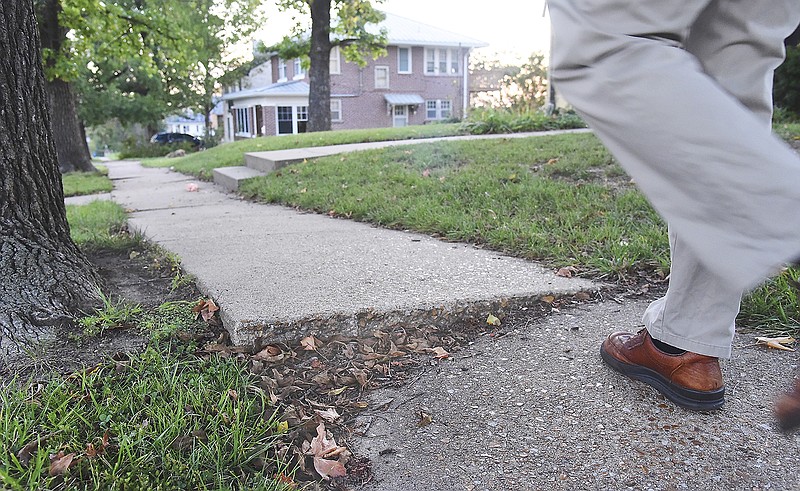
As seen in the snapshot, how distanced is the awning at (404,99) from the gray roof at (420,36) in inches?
104

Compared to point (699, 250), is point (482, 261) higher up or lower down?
lower down

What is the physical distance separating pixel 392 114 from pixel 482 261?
101ft

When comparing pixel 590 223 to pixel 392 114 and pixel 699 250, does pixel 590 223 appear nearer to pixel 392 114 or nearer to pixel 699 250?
pixel 699 250

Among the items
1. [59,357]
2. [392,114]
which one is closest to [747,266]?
[59,357]

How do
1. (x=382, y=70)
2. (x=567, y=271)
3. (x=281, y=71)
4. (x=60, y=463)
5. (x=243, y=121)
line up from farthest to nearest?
(x=243, y=121), (x=281, y=71), (x=382, y=70), (x=567, y=271), (x=60, y=463)

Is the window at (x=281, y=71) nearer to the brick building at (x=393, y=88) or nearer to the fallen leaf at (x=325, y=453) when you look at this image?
the brick building at (x=393, y=88)

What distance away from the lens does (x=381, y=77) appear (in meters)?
32.8

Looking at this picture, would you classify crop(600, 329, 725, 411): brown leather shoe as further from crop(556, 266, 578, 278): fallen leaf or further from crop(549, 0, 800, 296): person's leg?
crop(556, 266, 578, 278): fallen leaf

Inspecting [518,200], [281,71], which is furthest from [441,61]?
[518,200]

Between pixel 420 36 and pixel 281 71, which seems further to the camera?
pixel 281 71

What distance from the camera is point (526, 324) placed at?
7.50 ft

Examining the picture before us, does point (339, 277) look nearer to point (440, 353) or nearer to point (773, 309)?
point (440, 353)

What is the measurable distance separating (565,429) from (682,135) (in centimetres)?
92

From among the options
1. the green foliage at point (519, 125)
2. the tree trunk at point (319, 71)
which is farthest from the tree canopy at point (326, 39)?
the green foliage at point (519, 125)
